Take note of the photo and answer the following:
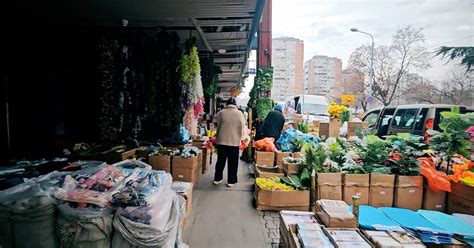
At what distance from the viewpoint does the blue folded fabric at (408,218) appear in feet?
10.9

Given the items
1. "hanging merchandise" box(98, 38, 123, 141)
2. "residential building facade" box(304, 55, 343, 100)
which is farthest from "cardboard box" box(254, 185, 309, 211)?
"residential building facade" box(304, 55, 343, 100)

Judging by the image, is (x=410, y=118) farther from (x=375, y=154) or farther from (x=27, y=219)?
(x=27, y=219)

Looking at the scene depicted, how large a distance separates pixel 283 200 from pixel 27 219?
3071mm

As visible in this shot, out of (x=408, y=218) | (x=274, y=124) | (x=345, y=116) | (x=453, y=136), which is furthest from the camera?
(x=345, y=116)

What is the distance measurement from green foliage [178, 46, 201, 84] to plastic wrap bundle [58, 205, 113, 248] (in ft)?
10.2

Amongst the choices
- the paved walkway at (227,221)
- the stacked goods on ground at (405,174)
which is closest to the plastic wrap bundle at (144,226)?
the paved walkway at (227,221)

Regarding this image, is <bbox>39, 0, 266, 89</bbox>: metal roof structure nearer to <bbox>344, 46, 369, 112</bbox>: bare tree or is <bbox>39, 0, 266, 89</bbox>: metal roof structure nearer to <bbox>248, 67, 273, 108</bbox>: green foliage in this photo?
<bbox>248, 67, 273, 108</bbox>: green foliage

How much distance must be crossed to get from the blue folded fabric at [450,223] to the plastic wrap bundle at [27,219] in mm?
4024

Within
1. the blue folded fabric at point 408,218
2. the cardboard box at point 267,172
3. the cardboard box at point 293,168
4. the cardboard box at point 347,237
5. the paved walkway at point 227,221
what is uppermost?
the cardboard box at point 293,168

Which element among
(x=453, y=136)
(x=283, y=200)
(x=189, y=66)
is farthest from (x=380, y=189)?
(x=189, y=66)

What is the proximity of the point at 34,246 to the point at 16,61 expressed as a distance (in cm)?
415

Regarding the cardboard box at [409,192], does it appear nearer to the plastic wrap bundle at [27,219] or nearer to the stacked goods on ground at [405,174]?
the stacked goods on ground at [405,174]

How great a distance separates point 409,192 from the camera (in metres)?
4.11

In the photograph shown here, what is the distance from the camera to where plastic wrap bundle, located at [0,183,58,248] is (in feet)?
7.44
